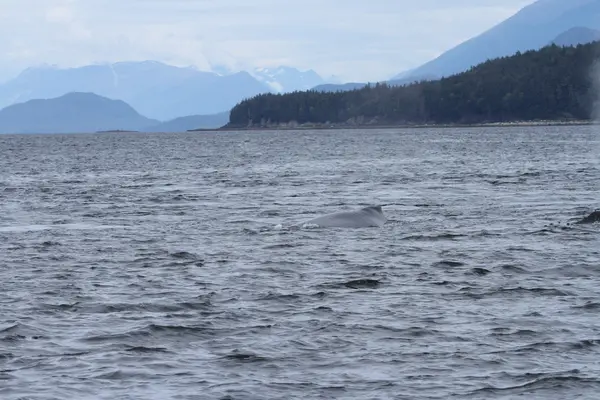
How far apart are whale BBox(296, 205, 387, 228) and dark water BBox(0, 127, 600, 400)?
562mm

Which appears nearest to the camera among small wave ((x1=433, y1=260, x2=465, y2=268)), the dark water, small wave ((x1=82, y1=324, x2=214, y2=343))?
the dark water

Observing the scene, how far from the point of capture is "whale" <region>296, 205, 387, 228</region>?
1352 inches

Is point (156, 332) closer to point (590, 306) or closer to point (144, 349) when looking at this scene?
point (144, 349)

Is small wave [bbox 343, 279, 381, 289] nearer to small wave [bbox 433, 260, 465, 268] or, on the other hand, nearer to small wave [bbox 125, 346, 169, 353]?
small wave [bbox 433, 260, 465, 268]

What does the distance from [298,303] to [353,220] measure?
47.3ft

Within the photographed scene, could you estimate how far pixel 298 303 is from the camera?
66.9 ft

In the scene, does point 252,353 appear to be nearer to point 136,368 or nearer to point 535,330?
point 136,368

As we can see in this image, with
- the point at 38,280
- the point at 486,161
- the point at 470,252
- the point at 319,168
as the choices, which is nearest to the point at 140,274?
the point at 38,280

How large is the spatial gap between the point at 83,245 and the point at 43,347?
13.6m

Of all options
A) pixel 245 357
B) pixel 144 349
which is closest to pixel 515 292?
pixel 245 357

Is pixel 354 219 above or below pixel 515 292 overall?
above

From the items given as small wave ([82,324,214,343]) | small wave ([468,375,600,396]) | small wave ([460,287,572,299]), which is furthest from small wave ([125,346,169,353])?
small wave ([460,287,572,299])

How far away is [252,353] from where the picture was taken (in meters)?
16.3

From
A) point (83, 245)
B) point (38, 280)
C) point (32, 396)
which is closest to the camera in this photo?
point (32, 396)
